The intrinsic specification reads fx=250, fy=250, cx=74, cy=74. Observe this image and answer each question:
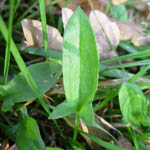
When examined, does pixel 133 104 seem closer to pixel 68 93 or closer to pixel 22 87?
pixel 68 93

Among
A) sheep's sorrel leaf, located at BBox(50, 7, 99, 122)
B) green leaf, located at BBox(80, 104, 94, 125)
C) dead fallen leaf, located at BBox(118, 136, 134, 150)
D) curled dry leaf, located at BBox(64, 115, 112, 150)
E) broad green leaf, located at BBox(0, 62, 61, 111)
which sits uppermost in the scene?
sheep's sorrel leaf, located at BBox(50, 7, 99, 122)

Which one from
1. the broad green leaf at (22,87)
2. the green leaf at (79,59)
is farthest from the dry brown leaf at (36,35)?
the green leaf at (79,59)

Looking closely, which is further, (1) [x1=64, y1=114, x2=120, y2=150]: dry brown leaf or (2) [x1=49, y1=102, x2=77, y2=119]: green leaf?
(1) [x1=64, y1=114, x2=120, y2=150]: dry brown leaf

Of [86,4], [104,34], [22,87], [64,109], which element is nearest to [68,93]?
[64,109]

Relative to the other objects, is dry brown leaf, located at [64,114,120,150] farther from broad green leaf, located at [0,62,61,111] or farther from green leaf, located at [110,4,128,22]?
green leaf, located at [110,4,128,22]

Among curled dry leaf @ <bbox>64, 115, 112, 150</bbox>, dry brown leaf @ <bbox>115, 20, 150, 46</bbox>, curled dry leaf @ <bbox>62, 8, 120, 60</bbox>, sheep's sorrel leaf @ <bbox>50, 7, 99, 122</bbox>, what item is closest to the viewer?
sheep's sorrel leaf @ <bbox>50, 7, 99, 122</bbox>

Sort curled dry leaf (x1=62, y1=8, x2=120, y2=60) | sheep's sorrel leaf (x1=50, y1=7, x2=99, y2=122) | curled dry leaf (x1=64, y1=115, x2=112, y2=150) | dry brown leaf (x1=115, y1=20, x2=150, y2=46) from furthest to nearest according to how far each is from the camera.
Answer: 1. dry brown leaf (x1=115, y1=20, x2=150, y2=46)
2. curled dry leaf (x1=62, y1=8, x2=120, y2=60)
3. curled dry leaf (x1=64, y1=115, x2=112, y2=150)
4. sheep's sorrel leaf (x1=50, y1=7, x2=99, y2=122)

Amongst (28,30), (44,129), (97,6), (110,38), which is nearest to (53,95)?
(44,129)

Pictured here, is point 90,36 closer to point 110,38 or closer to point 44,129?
point 44,129

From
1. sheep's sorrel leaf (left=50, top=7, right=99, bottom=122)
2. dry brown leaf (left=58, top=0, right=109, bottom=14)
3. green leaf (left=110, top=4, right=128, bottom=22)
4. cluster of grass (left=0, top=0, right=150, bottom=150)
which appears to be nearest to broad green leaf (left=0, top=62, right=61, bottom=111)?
cluster of grass (left=0, top=0, right=150, bottom=150)
